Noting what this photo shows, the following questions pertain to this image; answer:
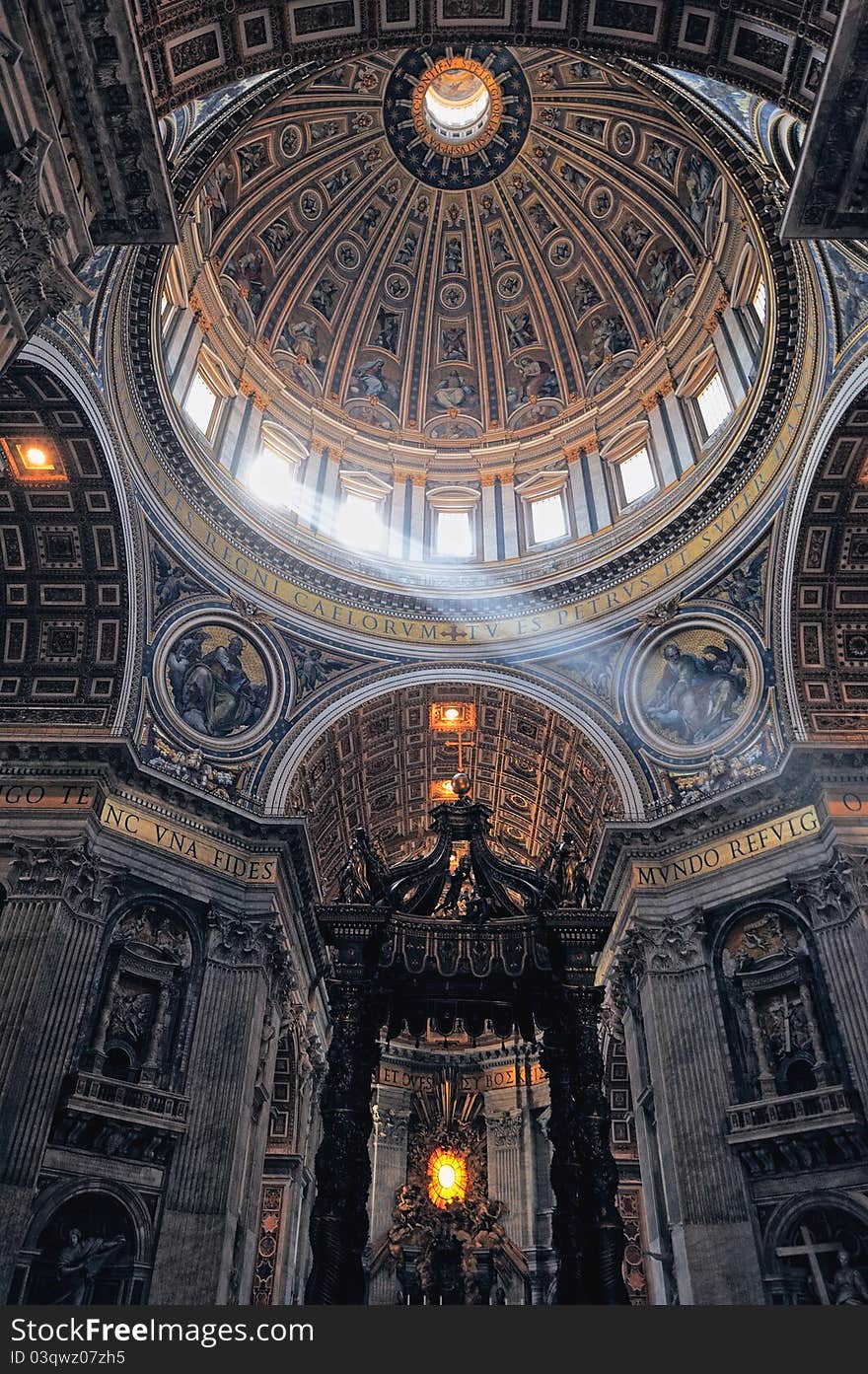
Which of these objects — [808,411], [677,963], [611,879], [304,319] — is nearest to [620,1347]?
[677,963]

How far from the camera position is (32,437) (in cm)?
1598

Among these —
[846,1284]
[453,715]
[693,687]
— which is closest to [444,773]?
[453,715]

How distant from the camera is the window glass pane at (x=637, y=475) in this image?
72.4ft

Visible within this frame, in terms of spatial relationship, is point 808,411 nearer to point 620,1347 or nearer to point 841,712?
point 841,712

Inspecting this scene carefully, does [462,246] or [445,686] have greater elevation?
[462,246]

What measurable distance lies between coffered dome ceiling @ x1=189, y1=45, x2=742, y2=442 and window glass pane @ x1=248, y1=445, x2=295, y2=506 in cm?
148

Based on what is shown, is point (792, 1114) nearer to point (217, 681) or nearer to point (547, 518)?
point (217, 681)

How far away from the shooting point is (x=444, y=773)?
24.1m

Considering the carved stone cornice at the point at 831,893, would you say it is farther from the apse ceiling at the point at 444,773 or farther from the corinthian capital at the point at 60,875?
the corinthian capital at the point at 60,875

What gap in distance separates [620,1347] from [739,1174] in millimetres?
8910

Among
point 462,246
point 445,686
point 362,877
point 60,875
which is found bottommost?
point 362,877

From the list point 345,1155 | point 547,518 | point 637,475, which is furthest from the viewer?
point 547,518

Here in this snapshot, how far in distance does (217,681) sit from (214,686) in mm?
133

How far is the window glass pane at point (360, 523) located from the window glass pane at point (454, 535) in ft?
5.19
